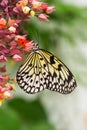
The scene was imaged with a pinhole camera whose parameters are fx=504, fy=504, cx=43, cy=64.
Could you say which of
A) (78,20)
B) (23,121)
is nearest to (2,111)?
(23,121)

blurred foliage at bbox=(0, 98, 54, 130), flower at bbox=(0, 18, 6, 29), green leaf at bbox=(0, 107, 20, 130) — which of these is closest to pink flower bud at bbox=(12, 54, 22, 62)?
flower at bbox=(0, 18, 6, 29)

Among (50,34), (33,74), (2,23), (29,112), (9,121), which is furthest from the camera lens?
(29,112)

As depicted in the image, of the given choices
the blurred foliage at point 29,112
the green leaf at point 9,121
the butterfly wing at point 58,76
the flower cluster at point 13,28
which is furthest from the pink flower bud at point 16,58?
the blurred foliage at point 29,112

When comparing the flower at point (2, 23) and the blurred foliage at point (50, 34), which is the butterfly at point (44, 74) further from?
the blurred foliage at point (50, 34)

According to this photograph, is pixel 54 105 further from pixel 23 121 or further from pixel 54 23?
pixel 54 23

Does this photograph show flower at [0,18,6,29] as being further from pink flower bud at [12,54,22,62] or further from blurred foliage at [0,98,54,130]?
blurred foliage at [0,98,54,130]

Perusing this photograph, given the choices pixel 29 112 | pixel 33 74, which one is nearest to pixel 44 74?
pixel 33 74

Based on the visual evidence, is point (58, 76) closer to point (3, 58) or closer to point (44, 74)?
point (44, 74)
